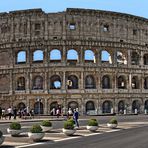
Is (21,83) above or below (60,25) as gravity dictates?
below

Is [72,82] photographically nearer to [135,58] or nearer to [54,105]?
[54,105]

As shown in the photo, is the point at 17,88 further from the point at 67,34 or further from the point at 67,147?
the point at 67,147

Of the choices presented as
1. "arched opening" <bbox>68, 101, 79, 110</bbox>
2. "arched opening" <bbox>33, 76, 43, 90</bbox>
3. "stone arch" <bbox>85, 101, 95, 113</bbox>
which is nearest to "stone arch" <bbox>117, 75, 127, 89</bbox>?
"stone arch" <bbox>85, 101, 95, 113</bbox>

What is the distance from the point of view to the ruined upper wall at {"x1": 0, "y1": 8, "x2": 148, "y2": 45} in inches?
2454

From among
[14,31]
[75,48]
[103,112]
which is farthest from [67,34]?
[103,112]

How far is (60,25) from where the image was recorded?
62.3 metres

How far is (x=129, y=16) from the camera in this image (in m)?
66.0

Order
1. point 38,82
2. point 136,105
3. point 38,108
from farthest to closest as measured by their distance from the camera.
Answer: point 136,105, point 38,82, point 38,108

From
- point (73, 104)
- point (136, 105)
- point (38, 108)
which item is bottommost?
point (38, 108)

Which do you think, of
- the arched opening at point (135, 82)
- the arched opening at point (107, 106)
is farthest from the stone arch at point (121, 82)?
the arched opening at point (107, 106)

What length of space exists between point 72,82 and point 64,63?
3658 mm

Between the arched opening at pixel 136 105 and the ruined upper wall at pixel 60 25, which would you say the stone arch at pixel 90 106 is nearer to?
the arched opening at pixel 136 105

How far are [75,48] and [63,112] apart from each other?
10.1 meters

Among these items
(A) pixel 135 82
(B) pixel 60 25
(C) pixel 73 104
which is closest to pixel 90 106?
(C) pixel 73 104
